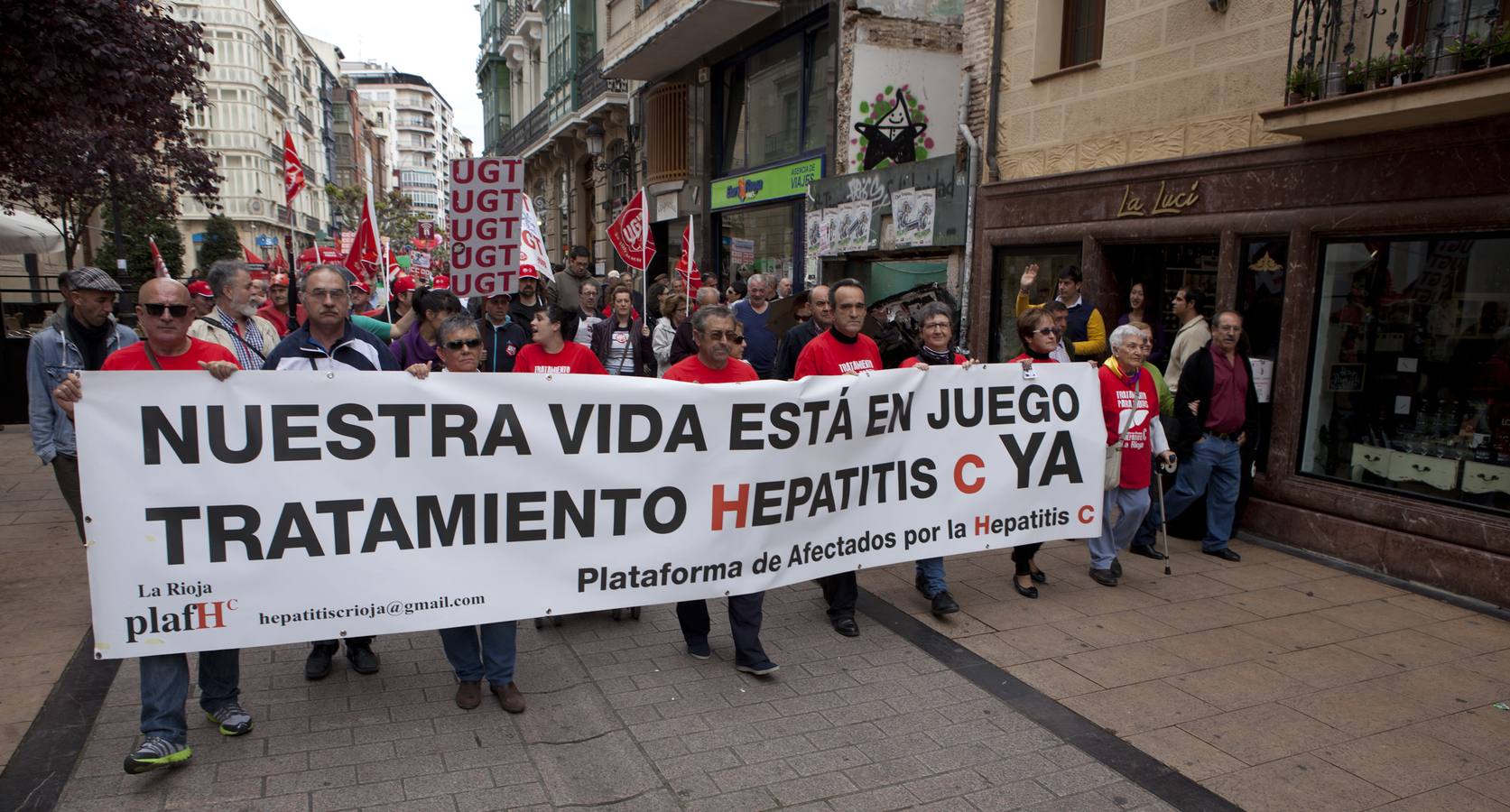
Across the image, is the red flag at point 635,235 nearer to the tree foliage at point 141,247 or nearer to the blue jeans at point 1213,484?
the blue jeans at point 1213,484

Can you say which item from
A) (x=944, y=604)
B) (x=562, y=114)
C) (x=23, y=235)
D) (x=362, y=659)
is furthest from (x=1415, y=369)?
(x=562, y=114)

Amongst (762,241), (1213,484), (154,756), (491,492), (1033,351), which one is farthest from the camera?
(762,241)

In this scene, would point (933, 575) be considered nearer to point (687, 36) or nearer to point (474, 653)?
point (474, 653)

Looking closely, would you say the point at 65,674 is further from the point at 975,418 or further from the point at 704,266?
the point at 704,266

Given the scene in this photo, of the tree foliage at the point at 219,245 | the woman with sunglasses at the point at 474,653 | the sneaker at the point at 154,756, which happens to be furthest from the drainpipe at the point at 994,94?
the tree foliage at the point at 219,245

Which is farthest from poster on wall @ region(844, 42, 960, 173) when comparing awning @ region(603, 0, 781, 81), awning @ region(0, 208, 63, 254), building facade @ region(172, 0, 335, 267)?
building facade @ region(172, 0, 335, 267)

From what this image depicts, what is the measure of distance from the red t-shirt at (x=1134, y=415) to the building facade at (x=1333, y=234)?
187 cm

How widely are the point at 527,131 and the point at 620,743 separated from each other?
31.9 meters

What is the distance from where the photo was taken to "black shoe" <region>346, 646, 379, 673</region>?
183 inches

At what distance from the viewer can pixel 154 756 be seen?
3.54m

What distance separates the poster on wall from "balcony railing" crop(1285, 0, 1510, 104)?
668 centimetres

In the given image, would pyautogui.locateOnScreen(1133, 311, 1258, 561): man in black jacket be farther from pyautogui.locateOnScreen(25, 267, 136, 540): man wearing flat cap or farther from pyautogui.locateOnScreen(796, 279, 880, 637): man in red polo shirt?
pyautogui.locateOnScreen(25, 267, 136, 540): man wearing flat cap

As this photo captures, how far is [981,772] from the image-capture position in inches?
150

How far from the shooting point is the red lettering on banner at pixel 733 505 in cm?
466
